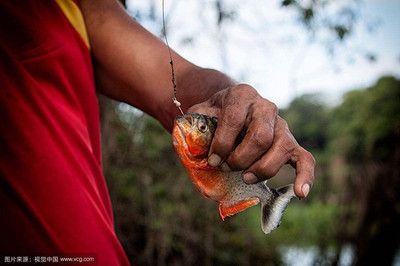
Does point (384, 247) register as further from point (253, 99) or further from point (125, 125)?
point (253, 99)

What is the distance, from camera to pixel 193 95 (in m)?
1.95

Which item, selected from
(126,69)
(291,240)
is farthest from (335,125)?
(126,69)

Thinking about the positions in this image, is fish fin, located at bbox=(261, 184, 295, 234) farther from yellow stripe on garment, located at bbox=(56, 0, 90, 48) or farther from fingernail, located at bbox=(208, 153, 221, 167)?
yellow stripe on garment, located at bbox=(56, 0, 90, 48)

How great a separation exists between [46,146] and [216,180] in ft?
2.42

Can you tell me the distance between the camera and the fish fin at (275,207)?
164 centimetres

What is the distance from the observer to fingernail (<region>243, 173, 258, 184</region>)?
154 centimetres

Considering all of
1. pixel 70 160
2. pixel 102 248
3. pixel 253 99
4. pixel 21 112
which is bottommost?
pixel 102 248

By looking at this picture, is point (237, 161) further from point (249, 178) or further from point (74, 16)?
point (74, 16)

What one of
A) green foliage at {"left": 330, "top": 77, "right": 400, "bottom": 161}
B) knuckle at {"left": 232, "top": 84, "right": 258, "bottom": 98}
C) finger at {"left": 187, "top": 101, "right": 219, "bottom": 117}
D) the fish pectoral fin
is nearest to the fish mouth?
finger at {"left": 187, "top": 101, "right": 219, "bottom": 117}

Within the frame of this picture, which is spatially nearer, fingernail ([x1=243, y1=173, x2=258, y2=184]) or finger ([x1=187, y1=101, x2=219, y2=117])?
fingernail ([x1=243, y1=173, x2=258, y2=184])

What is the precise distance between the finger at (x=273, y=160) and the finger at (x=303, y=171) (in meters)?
0.03

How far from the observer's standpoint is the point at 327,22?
221 inches

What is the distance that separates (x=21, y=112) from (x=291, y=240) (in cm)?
1540

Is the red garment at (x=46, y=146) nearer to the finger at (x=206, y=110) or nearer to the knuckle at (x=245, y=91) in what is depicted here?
the finger at (x=206, y=110)
